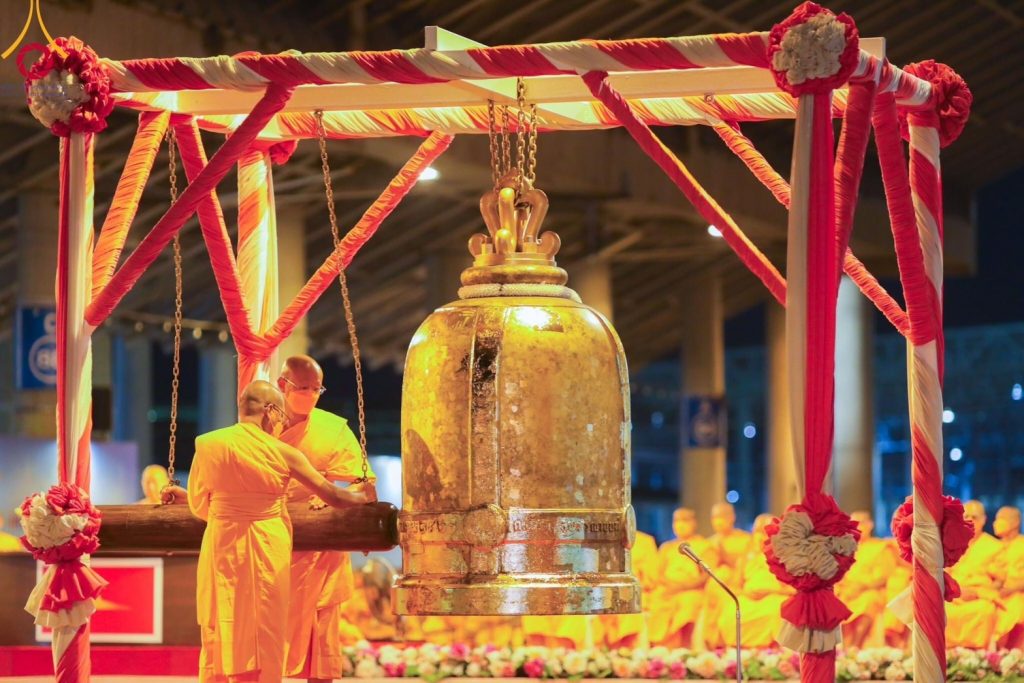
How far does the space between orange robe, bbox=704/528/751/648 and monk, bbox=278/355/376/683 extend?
17.8 feet

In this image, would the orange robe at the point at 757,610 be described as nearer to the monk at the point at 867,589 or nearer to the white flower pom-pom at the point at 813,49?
the monk at the point at 867,589

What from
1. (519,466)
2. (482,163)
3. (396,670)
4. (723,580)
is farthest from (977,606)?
(482,163)

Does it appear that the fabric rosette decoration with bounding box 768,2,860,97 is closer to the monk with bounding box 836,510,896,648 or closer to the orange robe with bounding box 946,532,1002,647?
the orange robe with bounding box 946,532,1002,647

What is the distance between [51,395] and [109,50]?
19.6 ft

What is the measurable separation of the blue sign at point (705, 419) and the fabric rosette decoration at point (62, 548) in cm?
2843

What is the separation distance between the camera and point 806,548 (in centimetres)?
729

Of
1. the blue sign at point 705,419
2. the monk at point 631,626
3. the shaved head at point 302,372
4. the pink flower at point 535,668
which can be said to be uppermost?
the blue sign at point 705,419

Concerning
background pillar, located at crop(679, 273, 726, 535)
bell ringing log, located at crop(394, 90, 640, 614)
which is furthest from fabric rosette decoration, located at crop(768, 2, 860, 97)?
background pillar, located at crop(679, 273, 726, 535)

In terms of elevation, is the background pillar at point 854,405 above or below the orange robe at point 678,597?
above

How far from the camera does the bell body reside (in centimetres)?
734

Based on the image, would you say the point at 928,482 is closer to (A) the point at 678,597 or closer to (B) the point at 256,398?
(B) the point at 256,398

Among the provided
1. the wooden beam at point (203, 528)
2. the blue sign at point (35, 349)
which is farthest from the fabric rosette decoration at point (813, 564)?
the blue sign at point (35, 349)

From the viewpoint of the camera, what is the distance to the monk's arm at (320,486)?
8.79 meters

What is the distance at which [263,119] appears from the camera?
323 inches
